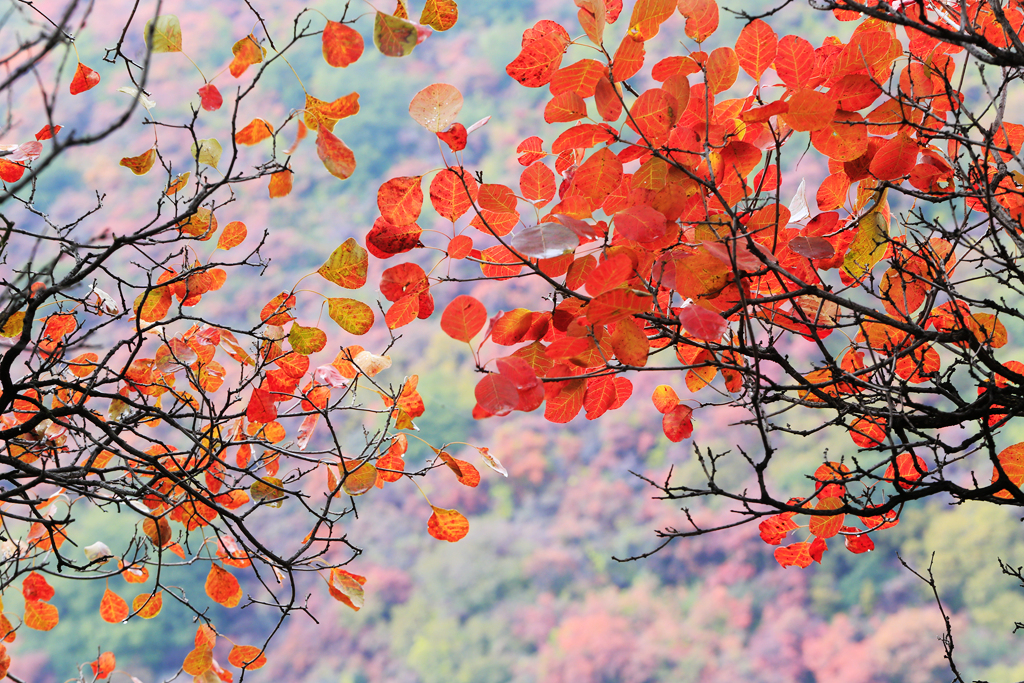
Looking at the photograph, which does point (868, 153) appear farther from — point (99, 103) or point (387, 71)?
point (99, 103)

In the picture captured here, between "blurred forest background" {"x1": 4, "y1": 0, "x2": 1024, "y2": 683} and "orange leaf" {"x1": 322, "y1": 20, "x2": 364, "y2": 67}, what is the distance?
10.0 ft

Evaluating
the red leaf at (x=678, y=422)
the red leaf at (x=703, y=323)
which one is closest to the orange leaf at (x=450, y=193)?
the red leaf at (x=703, y=323)

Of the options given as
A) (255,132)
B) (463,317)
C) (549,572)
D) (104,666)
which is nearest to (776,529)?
(463,317)

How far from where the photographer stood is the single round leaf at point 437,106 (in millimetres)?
886

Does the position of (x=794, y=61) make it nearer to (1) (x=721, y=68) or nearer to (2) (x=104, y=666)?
(1) (x=721, y=68)

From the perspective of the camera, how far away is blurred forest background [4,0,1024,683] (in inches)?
177

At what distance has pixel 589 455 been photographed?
5.80 meters

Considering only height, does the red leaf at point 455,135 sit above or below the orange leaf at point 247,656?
above

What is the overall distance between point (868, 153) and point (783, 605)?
4.44 metres

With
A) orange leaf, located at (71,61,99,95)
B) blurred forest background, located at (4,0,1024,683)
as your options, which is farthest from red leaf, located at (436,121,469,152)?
blurred forest background, located at (4,0,1024,683)

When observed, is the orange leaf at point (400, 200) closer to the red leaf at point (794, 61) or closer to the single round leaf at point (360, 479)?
the single round leaf at point (360, 479)

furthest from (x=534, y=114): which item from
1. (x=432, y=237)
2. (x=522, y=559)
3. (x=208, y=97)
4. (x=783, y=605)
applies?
(x=208, y=97)

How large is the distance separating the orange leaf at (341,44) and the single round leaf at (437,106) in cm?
9

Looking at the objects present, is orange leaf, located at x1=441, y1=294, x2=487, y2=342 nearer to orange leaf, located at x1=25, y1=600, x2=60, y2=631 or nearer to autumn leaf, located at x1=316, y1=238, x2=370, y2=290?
autumn leaf, located at x1=316, y1=238, x2=370, y2=290
